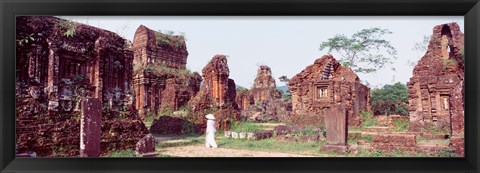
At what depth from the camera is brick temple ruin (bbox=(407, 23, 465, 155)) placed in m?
4.84

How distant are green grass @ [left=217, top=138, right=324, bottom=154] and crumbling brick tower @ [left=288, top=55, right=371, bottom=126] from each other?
622mm

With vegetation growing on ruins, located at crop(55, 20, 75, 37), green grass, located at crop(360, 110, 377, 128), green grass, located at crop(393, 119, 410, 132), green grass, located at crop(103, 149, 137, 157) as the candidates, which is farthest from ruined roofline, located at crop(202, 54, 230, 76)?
green grass, located at crop(393, 119, 410, 132)

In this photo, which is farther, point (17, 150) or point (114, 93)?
point (114, 93)

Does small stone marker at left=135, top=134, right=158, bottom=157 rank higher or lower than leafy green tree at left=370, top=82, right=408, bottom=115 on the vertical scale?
lower

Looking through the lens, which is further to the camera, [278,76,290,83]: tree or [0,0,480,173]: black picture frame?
[278,76,290,83]: tree

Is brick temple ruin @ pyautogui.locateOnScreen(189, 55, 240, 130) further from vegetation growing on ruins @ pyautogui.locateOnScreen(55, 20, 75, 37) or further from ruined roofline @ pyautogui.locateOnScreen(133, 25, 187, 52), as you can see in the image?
vegetation growing on ruins @ pyautogui.locateOnScreen(55, 20, 75, 37)

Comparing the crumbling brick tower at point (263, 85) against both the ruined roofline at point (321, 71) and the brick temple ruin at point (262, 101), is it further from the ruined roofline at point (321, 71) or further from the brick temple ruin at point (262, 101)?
the ruined roofline at point (321, 71)

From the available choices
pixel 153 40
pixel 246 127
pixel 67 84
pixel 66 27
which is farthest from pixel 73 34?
pixel 246 127

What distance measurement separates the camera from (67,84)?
16.8ft

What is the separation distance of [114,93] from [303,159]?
2.35 meters

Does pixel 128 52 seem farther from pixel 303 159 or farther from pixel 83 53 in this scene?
pixel 303 159
